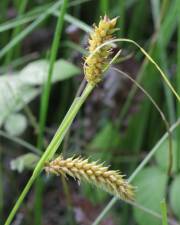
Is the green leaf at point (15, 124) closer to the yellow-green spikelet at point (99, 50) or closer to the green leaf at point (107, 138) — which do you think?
the green leaf at point (107, 138)

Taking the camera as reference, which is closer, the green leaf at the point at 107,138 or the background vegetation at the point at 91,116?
the background vegetation at the point at 91,116

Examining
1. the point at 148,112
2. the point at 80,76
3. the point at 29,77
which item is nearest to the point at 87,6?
the point at 80,76

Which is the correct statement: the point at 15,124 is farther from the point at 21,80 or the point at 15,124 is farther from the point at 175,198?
the point at 175,198

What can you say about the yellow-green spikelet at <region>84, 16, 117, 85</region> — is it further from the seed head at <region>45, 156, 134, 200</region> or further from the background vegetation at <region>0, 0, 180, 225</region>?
the background vegetation at <region>0, 0, 180, 225</region>

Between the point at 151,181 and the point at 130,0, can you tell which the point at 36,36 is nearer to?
the point at 130,0

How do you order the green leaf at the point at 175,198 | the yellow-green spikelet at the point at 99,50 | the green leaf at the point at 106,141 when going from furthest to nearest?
1. the green leaf at the point at 106,141
2. the green leaf at the point at 175,198
3. the yellow-green spikelet at the point at 99,50

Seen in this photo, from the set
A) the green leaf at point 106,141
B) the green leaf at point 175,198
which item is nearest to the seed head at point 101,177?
the green leaf at point 175,198

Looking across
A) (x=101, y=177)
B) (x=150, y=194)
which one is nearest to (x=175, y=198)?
(x=150, y=194)
